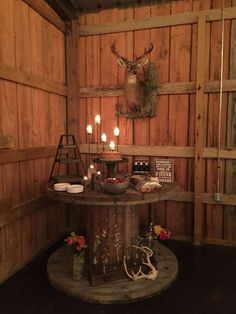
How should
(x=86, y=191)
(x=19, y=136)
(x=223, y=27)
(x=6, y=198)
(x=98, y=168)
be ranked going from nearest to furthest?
(x=86, y=191) < (x=6, y=198) < (x=19, y=136) < (x=223, y=27) < (x=98, y=168)

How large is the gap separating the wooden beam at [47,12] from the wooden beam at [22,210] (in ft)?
7.53

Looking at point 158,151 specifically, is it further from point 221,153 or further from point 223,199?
point 223,199

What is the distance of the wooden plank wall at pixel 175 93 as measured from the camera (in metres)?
3.57

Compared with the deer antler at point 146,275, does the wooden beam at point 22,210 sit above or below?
above

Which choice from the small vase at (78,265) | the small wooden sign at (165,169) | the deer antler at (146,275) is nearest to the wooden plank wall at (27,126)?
the small vase at (78,265)

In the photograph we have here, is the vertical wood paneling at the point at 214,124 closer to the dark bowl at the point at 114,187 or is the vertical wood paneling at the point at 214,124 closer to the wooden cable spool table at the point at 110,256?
the wooden cable spool table at the point at 110,256

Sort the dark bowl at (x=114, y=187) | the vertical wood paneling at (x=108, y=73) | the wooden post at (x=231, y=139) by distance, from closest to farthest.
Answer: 1. the dark bowl at (x=114, y=187)
2. the wooden post at (x=231, y=139)
3. the vertical wood paneling at (x=108, y=73)

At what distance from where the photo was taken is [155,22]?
3713 mm

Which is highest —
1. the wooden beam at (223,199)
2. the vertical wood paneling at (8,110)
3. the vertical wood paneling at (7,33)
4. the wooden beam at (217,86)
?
the vertical wood paneling at (7,33)

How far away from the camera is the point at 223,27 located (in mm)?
3432

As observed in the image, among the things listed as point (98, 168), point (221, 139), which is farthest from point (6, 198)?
point (221, 139)

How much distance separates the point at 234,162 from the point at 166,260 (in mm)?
1542

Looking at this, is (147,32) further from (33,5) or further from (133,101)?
(33,5)

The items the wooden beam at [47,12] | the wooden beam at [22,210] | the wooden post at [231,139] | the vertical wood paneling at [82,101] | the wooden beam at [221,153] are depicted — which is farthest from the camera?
the vertical wood paneling at [82,101]
